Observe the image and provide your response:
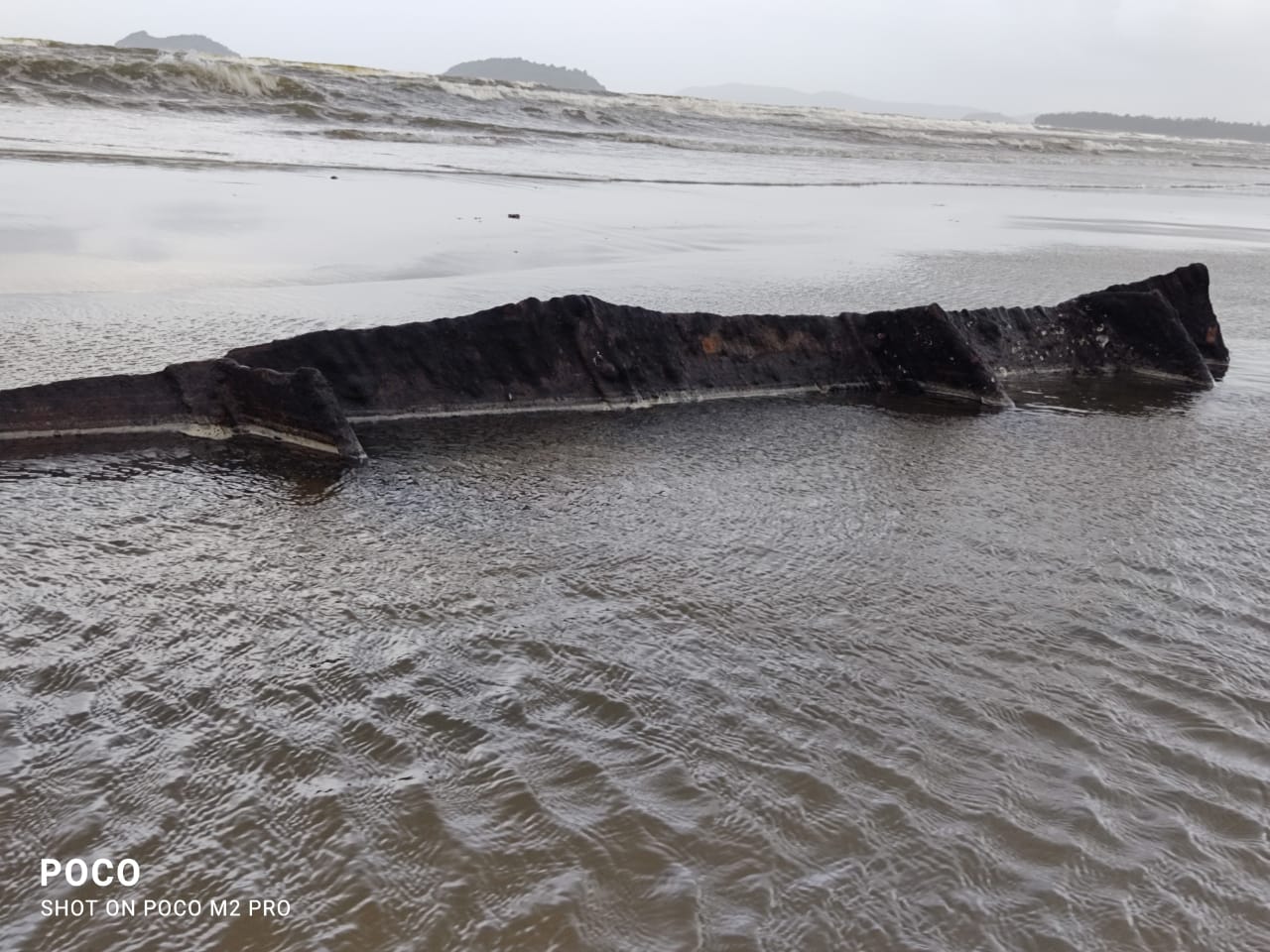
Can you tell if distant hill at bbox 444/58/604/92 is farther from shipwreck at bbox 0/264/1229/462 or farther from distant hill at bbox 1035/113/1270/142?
shipwreck at bbox 0/264/1229/462

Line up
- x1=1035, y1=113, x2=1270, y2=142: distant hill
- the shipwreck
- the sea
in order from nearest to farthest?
Answer: the sea < the shipwreck < x1=1035, y1=113, x2=1270, y2=142: distant hill

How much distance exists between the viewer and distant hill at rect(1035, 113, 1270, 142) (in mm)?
119062

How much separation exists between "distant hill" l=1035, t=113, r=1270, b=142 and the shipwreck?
123 m

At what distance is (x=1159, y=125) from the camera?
401 feet

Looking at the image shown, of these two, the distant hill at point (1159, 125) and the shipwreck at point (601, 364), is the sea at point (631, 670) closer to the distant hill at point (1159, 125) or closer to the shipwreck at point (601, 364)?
the shipwreck at point (601, 364)

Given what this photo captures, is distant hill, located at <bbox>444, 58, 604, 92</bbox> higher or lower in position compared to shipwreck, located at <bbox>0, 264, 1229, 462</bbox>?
lower

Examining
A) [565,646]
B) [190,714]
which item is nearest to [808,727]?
[565,646]

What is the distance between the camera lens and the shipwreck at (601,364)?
4539 mm

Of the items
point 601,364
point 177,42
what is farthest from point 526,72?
point 601,364

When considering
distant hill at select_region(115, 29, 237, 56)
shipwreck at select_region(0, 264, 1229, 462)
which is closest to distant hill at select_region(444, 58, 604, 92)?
distant hill at select_region(115, 29, 237, 56)

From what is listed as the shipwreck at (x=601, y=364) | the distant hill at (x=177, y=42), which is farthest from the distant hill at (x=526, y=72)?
the shipwreck at (x=601, y=364)

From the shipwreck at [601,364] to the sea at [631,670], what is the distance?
199mm

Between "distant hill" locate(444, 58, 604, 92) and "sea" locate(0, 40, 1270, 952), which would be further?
"distant hill" locate(444, 58, 604, 92)

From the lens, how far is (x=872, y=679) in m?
2.85
